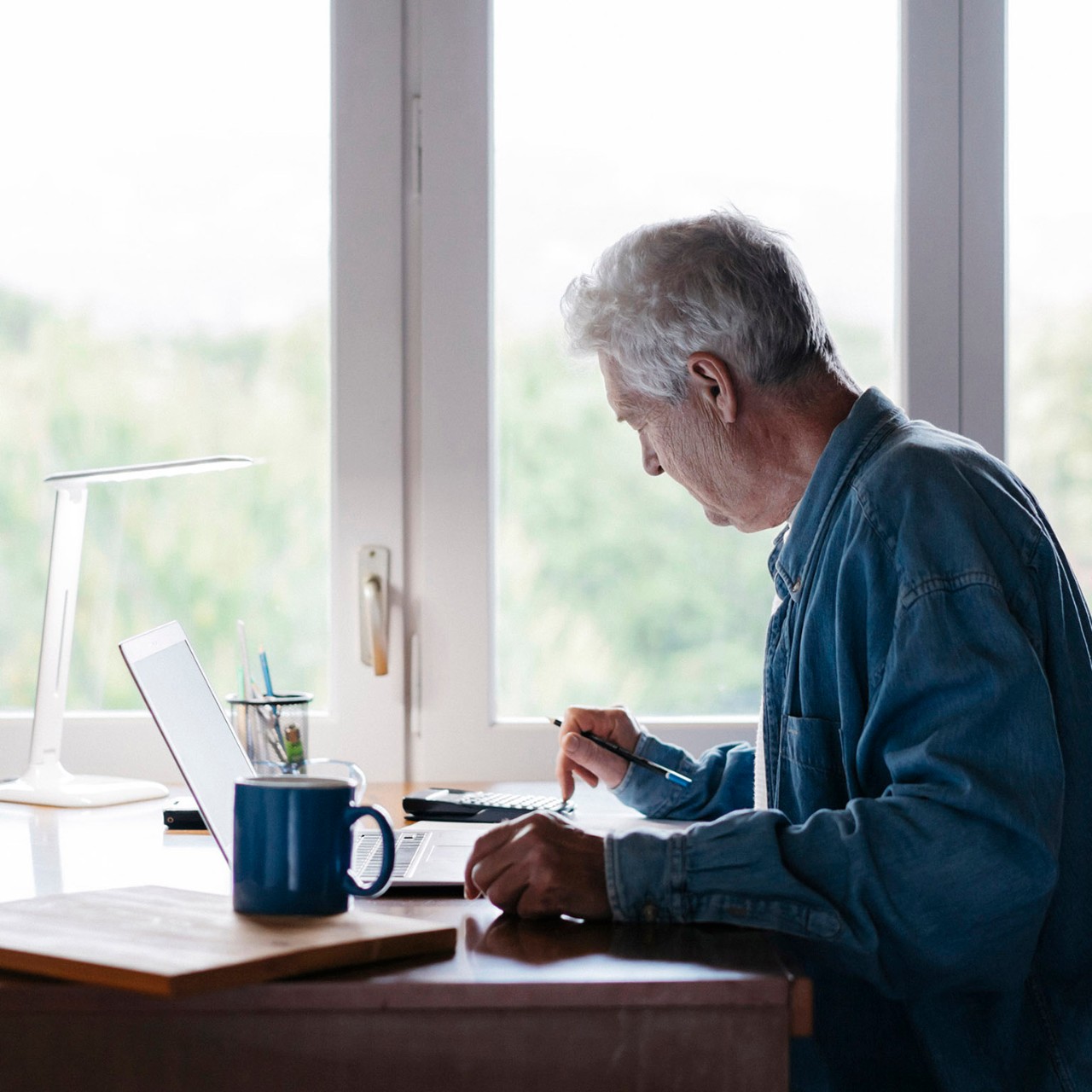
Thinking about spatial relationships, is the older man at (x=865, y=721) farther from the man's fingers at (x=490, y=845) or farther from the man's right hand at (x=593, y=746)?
the man's right hand at (x=593, y=746)

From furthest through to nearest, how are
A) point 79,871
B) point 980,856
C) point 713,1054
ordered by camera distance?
point 79,871 → point 980,856 → point 713,1054

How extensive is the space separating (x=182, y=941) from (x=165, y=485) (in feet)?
4.16

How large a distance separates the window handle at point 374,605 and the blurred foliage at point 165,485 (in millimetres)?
73

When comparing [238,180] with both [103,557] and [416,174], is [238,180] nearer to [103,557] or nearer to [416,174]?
[416,174]

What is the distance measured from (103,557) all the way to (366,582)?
1.35ft

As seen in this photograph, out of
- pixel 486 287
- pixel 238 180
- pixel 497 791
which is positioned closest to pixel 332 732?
pixel 497 791

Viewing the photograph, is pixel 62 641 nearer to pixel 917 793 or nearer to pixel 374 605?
pixel 374 605

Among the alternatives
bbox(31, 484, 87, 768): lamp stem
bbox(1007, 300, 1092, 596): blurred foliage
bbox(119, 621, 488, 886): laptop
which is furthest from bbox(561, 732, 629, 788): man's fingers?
bbox(1007, 300, 1092, 596): blurred foliage

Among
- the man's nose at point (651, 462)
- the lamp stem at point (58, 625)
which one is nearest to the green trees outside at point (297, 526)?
the lamp stem at point (58, 625)

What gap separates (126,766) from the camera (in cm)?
191

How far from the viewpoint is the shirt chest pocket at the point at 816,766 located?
1088 mm

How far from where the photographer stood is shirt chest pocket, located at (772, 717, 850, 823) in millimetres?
1088

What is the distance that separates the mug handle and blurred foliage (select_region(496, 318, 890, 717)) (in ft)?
3.42

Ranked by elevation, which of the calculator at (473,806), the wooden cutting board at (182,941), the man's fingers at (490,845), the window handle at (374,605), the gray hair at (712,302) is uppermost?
the gray hair at (712,302)
